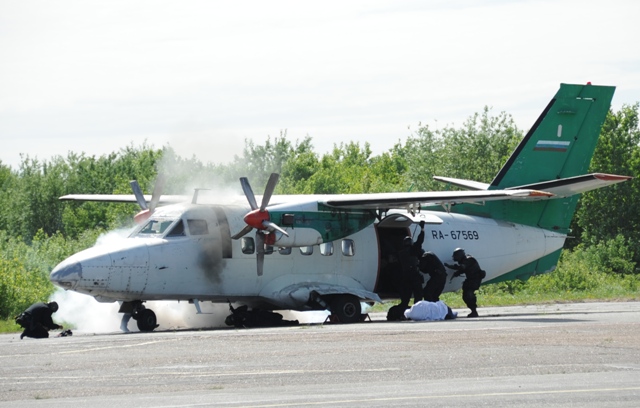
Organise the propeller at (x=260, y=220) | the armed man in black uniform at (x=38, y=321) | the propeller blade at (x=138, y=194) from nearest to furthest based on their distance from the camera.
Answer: the armed man in black uniform at (x=38, y=321)
the propeller at (x=260, y=220)
the propeller blade at (x=138, y=194)

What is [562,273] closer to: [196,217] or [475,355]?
[196,217]

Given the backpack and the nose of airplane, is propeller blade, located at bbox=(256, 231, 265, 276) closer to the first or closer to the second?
the nose of airplane

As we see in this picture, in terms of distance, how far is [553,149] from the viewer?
31203 mm

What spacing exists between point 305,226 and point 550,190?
703 centimetres

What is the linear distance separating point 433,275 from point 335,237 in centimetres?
298

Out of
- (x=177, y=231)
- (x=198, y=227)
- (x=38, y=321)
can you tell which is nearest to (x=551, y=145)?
(x=198, y=227)

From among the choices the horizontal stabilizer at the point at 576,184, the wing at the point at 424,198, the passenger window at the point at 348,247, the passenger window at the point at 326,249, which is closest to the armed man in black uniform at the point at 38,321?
the passenger window at the point at 326,249

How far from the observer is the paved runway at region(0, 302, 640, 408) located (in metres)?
12.1

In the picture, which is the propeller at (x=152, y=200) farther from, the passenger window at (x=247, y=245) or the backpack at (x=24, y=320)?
the backpack at (x=24, y=320)

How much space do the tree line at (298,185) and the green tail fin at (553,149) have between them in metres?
8.93

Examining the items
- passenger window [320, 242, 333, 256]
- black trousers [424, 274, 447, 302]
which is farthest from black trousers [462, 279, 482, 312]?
passenger window [320, 242, 333, 256]

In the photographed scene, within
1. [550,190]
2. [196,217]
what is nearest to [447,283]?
[550,190]

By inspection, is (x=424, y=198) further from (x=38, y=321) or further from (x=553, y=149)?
(x=38, y=321)

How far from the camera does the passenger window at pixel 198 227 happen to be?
25.4 meters
